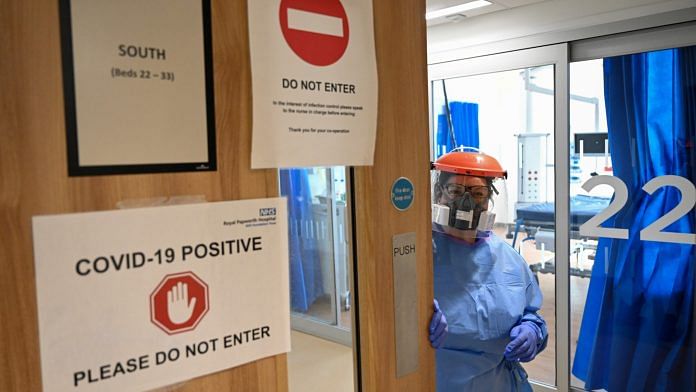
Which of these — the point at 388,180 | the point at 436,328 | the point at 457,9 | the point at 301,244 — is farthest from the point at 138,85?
the point at 457,9

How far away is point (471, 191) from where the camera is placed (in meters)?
2.43

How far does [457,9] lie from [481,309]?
1.74 metres

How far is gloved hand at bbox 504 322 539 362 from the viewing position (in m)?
2.23

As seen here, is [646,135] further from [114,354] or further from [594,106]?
[114,354]

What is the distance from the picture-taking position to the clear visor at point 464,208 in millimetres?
2400

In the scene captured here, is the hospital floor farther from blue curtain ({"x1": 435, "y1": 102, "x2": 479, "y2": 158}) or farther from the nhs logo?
blue curtain ({"x1": 435, "y1": 102, "x2": 479, "y2": 158})

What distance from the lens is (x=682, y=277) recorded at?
2.75 meters

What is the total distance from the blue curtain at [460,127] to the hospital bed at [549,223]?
22.5 inches

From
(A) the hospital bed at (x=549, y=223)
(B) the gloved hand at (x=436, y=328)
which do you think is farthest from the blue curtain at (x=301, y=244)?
(A) the hospital bed at (x=549, y=223)

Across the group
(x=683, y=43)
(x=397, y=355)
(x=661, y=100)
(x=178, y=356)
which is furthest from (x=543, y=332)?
(x=178, y=356)

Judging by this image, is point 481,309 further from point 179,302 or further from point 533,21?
point 533,21

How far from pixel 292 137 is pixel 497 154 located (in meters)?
2.54

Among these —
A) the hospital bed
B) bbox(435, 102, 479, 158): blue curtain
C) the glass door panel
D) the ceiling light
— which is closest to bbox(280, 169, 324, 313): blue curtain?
the glass door panel

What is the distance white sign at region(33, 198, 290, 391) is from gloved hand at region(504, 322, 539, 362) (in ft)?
4.78
